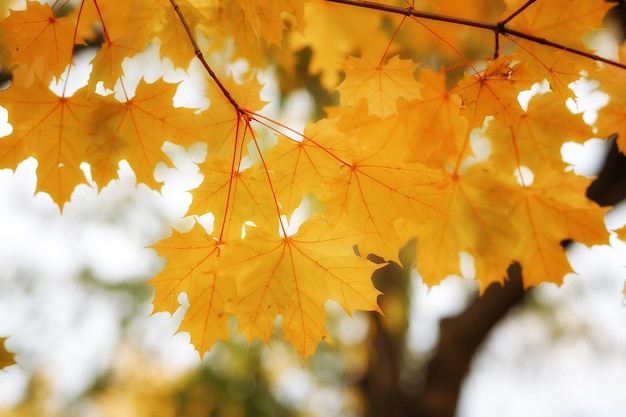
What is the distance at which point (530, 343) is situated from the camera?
26.2 ft

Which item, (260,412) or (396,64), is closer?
Answer: (396,64)

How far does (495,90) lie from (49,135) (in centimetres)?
A: 120

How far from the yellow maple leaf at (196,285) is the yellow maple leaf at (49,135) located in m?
0.42

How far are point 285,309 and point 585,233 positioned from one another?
3.54 ft

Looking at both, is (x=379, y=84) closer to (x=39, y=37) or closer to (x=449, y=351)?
(x=39, y=37)

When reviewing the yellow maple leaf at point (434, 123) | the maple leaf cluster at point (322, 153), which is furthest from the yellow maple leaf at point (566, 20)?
the yellow maple leaf at point (434, 123)

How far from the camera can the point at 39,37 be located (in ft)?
4.47

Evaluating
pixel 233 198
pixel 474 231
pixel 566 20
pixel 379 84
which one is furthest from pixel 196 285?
pixel 566 20

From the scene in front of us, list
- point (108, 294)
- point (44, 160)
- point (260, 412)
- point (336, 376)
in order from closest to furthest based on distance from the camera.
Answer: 1. point (44, 160)
2. point (260, 412)
3. point (108, 294)
4. point (336, 376)

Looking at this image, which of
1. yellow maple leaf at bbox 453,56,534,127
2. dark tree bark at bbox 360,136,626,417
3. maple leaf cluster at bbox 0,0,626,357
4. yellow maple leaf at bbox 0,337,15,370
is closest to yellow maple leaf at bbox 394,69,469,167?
maple leaf cluster at bbox 0,0,626,357

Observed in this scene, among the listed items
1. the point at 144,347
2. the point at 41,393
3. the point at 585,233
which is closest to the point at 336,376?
the point at 144,347

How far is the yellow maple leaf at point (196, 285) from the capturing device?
4.03 ft

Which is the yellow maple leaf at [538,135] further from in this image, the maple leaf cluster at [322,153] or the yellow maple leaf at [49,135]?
the yellow maple leaf at [49,135]

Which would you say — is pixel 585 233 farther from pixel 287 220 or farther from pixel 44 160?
pixel 44 160
